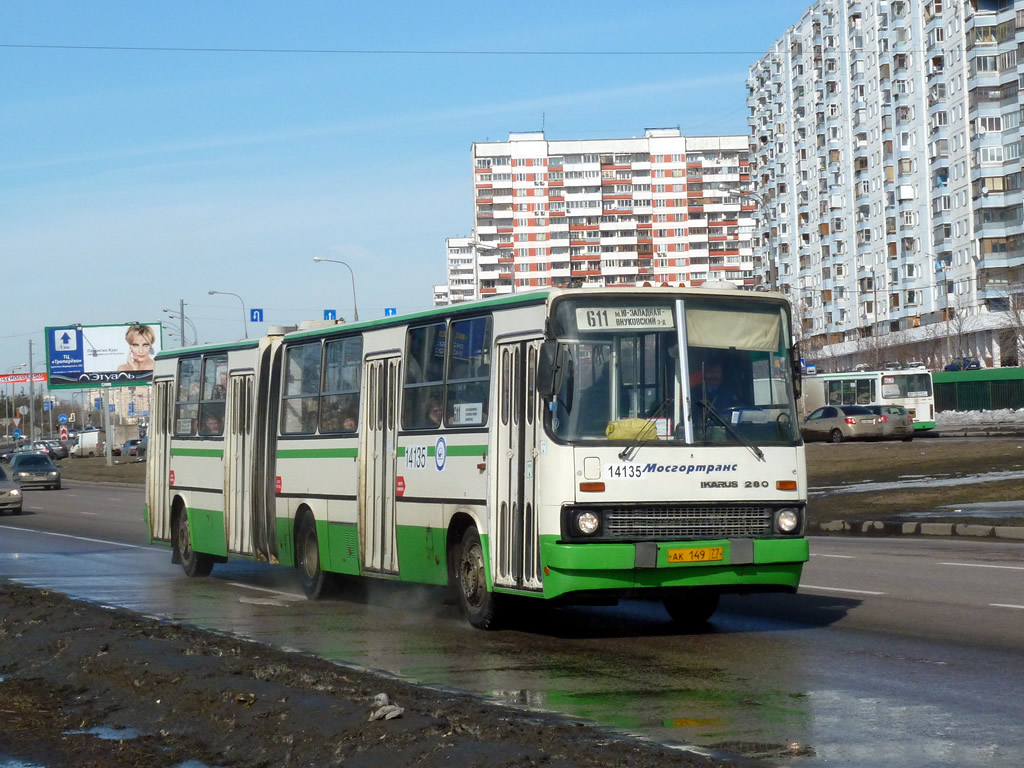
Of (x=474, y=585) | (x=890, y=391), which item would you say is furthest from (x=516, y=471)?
(x=890, y=391)

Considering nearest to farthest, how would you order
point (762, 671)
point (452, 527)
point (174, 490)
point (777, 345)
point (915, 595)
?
1. point (762, 671)
2. point (777, 345)
3. point (452, 527)
4. point (915, 595)
5. point (174, 490)

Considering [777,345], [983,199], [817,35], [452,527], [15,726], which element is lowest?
[15,726]

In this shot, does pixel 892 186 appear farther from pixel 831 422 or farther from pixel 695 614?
pixel 695 614

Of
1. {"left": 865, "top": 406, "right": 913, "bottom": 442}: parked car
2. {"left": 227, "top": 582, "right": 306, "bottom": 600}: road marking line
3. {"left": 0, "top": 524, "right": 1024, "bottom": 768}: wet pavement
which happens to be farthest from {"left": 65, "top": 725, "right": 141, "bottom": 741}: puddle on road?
{"left": 865, "top": 406, "right": 913, "bottom": 442}: parked car

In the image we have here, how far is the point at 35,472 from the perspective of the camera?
190ft

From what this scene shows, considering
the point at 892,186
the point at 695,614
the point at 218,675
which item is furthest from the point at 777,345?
the point at 892,186

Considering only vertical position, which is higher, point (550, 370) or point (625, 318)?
point (625, 318)

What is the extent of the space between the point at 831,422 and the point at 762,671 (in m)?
54.3

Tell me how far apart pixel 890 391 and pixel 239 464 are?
5569cm

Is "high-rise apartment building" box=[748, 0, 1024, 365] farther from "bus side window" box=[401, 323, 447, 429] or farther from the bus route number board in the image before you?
the bus route number board

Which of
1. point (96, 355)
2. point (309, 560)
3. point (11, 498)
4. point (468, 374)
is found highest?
point (96, 355)

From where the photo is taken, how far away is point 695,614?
41.1 ft

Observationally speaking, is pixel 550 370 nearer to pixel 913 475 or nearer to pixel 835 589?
pixel 835 589

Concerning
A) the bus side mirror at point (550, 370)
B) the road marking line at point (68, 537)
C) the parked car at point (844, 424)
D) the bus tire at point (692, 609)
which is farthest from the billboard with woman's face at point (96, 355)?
the bus side mirror at point (550, 370)
